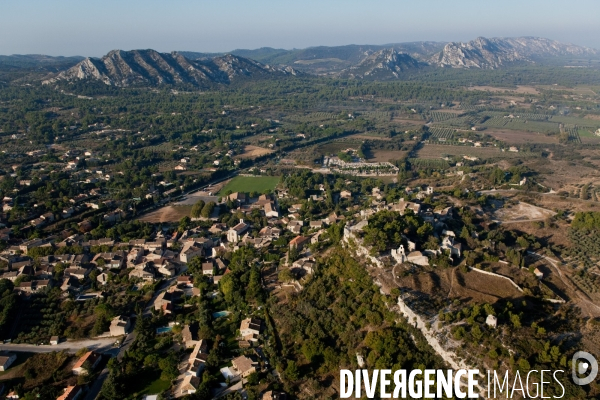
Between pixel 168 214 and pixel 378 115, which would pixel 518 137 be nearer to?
pixel 378 115

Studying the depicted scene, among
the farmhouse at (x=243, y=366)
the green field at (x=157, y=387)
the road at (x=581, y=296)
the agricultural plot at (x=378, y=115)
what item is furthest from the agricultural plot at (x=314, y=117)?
the green field at (x=157, y=387)

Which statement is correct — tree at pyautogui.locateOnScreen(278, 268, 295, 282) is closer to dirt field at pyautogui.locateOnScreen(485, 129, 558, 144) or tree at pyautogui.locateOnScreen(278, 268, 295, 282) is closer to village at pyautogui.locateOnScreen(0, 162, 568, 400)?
village at pyautogui.locateOnScreen(0, 162, 568, 400)

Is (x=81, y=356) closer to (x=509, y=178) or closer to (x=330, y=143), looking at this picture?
(x=509, y=178)

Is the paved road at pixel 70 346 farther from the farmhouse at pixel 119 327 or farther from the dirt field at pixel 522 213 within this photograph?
the dirt field at pixel 522 213

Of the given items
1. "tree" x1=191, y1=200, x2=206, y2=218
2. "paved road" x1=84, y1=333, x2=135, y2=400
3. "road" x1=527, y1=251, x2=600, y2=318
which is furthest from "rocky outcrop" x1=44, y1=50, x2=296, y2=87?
"road" x1=527, y1=251, x2=600, y2=318

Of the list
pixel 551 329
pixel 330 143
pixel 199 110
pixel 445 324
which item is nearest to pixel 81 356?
pixel 445 324

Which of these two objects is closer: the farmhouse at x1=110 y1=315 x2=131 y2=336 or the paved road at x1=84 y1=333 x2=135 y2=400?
the paved road at x1=84 y1=333 x2=135 y2=400

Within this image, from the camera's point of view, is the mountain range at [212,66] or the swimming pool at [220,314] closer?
the swimming pool at [220,314]
